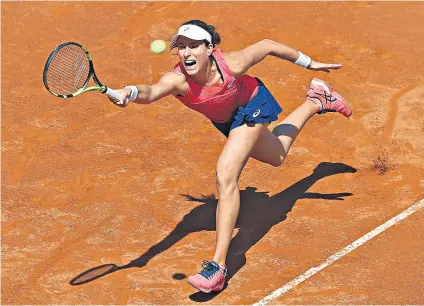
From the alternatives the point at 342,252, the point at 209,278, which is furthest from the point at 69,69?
the point at 342,252

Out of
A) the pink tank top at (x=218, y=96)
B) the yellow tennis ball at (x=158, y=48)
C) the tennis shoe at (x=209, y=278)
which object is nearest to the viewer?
the tennis shoe at (x=209, y=278)

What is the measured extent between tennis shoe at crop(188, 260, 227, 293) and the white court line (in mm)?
420

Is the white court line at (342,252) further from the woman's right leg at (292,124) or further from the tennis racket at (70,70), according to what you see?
the tennis racket at (70,70)

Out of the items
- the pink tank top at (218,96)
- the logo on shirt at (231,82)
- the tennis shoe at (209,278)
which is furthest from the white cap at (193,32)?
the tennis shoe at (209,278)

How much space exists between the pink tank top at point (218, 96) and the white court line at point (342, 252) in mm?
1697

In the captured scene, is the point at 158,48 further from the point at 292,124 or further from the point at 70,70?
the point at 70,70

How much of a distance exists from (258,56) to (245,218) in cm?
185

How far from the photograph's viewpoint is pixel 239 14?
1605 centimetres

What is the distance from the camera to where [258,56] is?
10539 mm

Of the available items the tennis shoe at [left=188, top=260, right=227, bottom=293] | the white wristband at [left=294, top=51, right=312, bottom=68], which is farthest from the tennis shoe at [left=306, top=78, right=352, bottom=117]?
the tennis shoe at [left=188, top=260, right=227, bottom=293]

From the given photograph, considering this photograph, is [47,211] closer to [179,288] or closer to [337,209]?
[179,288]

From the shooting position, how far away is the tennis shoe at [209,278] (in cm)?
975

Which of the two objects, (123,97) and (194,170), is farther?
(194,170)

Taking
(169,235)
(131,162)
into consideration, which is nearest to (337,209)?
(169,235)
